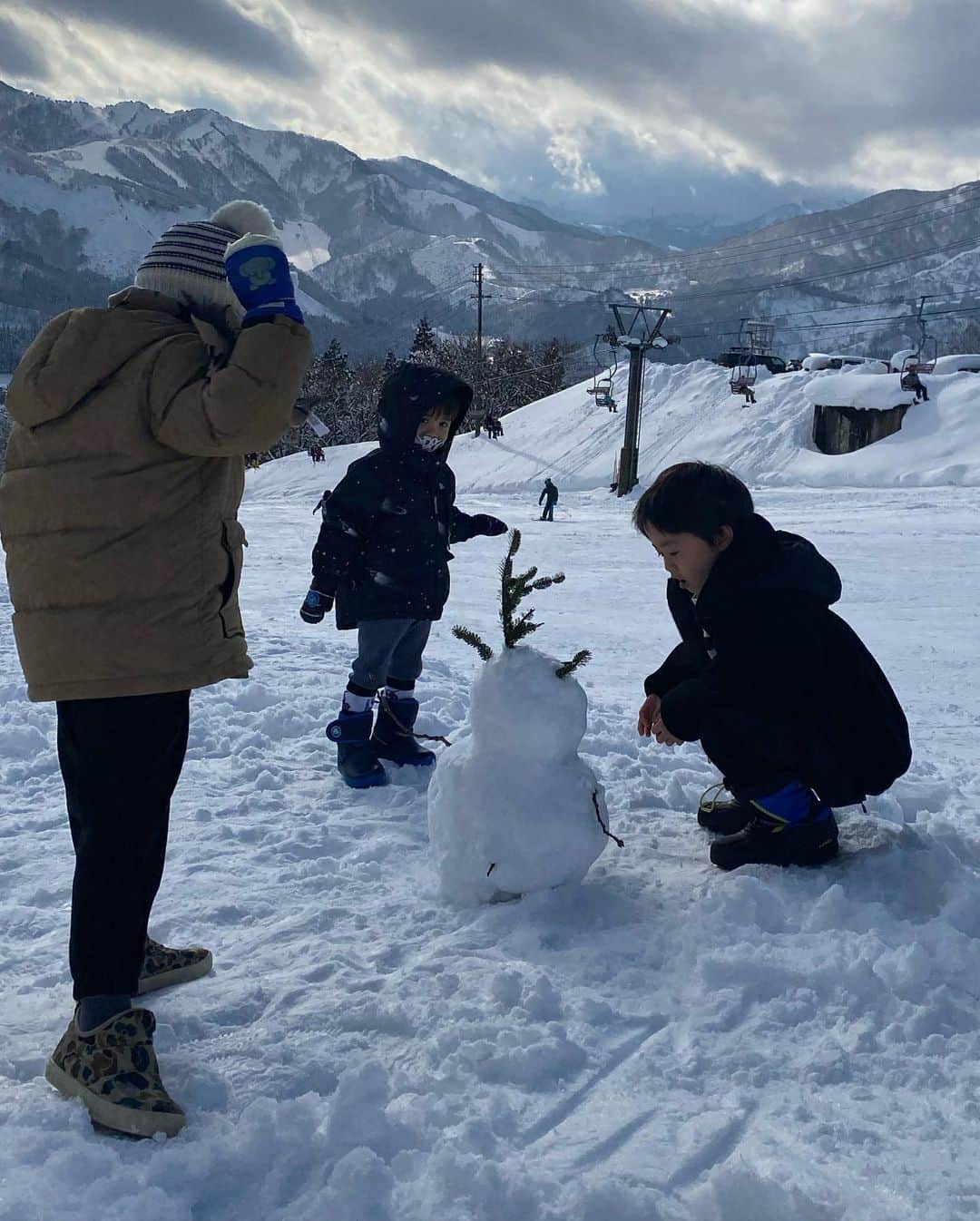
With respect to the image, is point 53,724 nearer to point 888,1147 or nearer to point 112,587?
point 112,587

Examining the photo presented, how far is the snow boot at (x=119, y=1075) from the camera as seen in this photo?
1724mm

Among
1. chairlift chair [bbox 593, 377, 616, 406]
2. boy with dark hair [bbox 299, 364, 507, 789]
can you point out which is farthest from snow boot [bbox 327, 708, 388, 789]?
chairlift chair [bbox 593, 377, 616, 406]

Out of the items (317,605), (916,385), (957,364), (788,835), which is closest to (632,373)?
(916,385)

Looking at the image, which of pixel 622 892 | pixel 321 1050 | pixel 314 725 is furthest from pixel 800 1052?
pixel 314 725

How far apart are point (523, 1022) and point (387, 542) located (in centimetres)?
219

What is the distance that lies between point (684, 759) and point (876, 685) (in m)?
1.33

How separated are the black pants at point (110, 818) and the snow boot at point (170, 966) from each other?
1.08 feet

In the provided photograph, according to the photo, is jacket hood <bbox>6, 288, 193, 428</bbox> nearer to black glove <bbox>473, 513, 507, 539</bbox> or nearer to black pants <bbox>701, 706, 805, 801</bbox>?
black pants <bbox>701, 706, 805, 801</bbox>

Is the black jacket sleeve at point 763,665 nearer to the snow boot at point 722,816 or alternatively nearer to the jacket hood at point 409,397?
the snow boot at point 722,816

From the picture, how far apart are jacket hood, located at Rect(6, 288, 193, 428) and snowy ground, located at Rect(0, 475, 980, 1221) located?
1400 mm

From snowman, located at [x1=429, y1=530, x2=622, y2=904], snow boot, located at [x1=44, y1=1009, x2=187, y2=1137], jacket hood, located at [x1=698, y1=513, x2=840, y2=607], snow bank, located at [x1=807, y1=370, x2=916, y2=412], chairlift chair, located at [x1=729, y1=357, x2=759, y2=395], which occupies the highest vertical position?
chairlift chair, located at [x1=729, y1=357, x2=759, y2=395]

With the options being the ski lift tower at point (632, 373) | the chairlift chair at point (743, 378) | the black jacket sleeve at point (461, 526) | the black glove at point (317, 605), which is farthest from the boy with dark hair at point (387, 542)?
the chairlift chair at point (743, 378)

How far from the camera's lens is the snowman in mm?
2588

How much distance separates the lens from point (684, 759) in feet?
13.0
